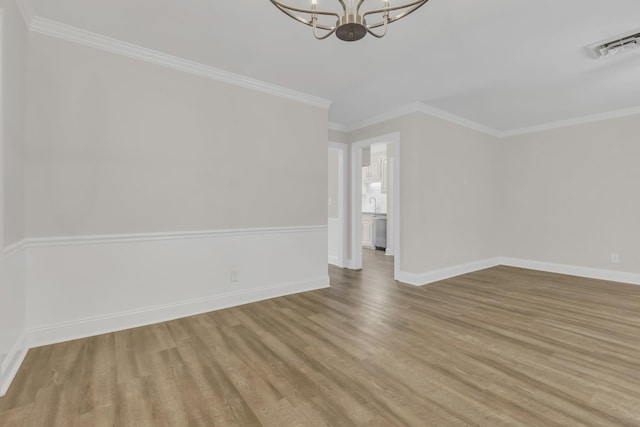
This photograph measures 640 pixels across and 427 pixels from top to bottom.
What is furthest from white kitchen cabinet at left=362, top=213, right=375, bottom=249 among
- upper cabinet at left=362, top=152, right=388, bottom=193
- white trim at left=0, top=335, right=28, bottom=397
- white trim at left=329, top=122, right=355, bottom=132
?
white trim at left=0, top=335, right=28, bottom=397

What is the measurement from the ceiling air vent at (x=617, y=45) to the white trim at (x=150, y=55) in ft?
9.68

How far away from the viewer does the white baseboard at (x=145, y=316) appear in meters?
2.35

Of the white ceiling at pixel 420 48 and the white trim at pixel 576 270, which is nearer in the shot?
the white ceiling at pixel 420 48

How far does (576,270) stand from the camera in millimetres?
4820

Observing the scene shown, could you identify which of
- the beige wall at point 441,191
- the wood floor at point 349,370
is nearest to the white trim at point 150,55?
the beige wall at point 441,191

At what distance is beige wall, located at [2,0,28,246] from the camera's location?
6.07 ft

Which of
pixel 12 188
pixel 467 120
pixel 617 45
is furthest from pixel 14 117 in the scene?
pixel 467 120

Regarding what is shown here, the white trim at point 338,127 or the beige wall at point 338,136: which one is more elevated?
the white trim at point 338,127

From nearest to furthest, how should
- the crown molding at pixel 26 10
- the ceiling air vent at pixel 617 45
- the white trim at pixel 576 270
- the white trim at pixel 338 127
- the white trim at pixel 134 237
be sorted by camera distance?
the crown molding at pixel 26 10 → the white trim at pixel 134 237 → the ceiling air vent at pixel 617 45 → the white trim at pixel 576 270 → the white trim at pixel 338 127

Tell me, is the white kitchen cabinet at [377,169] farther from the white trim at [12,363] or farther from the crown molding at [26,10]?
the white trim at [12,363]

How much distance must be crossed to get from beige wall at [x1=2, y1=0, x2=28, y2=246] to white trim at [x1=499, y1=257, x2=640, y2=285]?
22.6ft

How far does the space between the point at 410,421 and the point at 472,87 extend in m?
3.65

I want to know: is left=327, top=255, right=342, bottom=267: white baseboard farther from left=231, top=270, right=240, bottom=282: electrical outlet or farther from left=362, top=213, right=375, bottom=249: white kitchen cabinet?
left=231, top=270, right=240, bottom=282: electrical outlet

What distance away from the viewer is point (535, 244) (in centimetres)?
530
